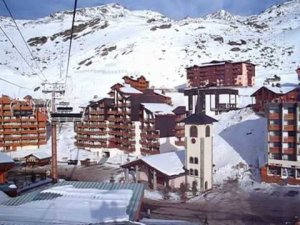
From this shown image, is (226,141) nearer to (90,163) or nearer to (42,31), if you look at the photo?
(90,163)

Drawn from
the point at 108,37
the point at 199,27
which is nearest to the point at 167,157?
the point at 199,27

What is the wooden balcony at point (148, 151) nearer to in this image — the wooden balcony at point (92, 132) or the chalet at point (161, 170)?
the wooden balcony at point (92, 132)

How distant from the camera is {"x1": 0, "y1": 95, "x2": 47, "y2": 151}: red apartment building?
5844 cm

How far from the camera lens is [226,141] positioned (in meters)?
45.5

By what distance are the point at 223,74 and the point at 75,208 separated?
6057cm

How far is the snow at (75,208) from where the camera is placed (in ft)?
43.2

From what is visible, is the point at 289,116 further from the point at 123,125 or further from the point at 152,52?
the point at 152,52

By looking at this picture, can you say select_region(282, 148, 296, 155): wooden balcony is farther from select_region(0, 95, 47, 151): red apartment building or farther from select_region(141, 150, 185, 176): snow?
select_region(0, 95, 47, 151): red apartment building

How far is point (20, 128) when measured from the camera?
2350 inches

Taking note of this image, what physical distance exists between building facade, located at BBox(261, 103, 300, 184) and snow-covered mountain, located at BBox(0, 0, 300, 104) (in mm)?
35786

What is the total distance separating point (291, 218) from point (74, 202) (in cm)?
1718

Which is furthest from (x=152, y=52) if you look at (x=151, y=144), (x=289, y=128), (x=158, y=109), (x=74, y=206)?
(x=74, y=206)

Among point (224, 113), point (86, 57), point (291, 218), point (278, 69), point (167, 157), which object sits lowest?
point (291, 218)

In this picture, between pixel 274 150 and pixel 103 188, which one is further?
pixel 274 150
